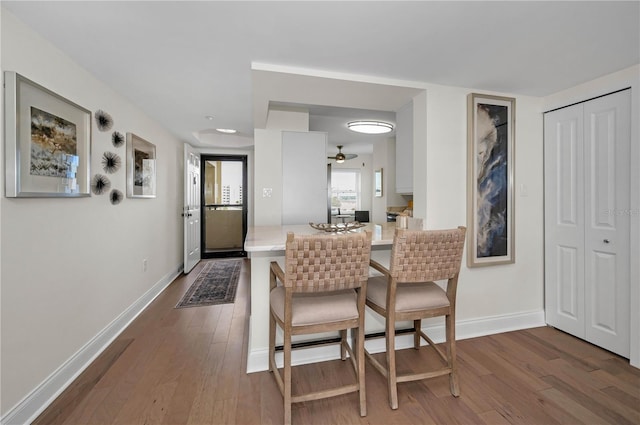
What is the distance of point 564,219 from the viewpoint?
97.8 inches

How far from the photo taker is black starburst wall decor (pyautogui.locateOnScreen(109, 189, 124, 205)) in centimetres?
243

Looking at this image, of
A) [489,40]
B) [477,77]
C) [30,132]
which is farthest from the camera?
[477,77]

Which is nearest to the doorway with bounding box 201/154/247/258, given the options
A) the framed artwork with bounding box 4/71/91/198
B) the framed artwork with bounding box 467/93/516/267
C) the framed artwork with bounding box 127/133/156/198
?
the framed artwork with bounding box 127/133/156/198

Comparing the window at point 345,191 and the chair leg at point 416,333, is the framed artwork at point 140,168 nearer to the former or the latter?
the chair leg at point 416,333

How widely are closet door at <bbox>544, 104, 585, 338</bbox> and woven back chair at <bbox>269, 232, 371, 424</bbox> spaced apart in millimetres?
2144

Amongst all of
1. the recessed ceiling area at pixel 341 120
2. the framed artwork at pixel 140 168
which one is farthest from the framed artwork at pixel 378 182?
the framed artwork at pixel 140 168

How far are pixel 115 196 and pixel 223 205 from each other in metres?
3.22

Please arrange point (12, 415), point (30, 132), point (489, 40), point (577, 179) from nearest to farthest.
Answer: point (12, 415) < point (30, 132) < point (489, 40) < point (577, 179)

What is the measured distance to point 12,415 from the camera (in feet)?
4.70

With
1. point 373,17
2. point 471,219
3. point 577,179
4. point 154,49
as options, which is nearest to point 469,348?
point 471,219

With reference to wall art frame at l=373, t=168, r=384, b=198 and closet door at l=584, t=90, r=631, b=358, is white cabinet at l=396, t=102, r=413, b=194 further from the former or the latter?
wall art frame at l=373, t=168, r=384, b=198

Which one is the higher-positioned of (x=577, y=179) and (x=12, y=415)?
(x=577, y=179)

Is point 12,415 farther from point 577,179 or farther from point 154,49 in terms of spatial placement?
point 577,179

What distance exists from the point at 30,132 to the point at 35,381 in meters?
1.40
